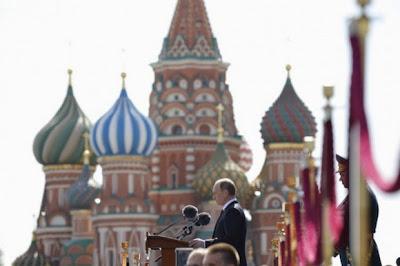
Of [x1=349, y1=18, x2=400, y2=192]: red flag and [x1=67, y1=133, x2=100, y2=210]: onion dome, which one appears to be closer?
[x1=349, y1=18, x2=400, y2=192]: red flag

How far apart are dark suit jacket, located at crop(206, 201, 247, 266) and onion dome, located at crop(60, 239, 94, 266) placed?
6731cm

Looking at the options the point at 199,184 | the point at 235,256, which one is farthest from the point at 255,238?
the point at 235,256

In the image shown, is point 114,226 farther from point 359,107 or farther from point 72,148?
point 359,107

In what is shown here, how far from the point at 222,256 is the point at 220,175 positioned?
6588 centimetres

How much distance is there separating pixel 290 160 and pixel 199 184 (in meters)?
3.98

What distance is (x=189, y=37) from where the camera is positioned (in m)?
80.0

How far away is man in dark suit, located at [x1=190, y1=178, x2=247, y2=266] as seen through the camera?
1395cm

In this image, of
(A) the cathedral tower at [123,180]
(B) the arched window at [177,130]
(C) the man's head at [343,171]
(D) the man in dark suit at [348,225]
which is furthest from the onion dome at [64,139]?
(C) the man's head at [343,171]

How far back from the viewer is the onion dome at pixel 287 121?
265 feet

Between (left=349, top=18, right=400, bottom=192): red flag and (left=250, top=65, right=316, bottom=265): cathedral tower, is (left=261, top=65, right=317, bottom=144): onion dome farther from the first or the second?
(left=349, top=18, right=400, bottom=192): red flag

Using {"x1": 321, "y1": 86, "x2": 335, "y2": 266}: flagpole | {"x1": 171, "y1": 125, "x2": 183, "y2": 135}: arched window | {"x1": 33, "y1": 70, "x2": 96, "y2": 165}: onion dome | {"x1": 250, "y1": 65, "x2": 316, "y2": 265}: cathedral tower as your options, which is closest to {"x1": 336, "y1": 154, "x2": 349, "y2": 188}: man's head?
{"x1": 321, "y1": 86, "x2": 335, "y2": 266}: flagpole

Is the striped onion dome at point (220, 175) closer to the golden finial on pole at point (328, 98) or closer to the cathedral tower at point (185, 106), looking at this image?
the cathedral tower at point (185, 106)

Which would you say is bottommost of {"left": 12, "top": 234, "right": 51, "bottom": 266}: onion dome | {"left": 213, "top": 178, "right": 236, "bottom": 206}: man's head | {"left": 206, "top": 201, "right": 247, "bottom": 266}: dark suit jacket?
{"left": 12, "top": 234, "right": 51, "bottom": 266}: onion dome

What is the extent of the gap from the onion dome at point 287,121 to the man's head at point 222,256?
6937cm
